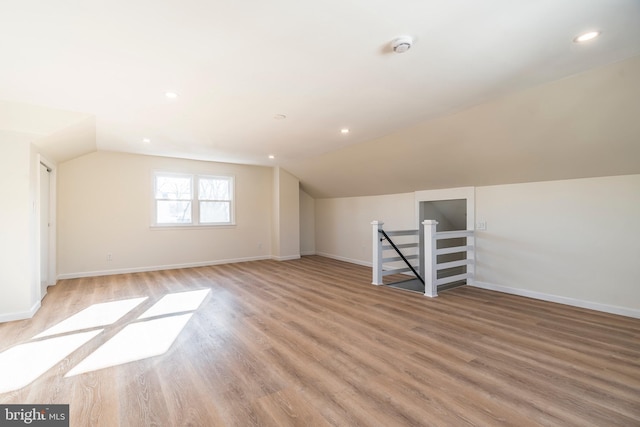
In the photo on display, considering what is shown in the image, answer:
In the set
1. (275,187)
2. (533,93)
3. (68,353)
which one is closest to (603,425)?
(533,93)

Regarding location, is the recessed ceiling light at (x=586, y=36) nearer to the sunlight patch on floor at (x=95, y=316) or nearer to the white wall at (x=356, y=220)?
the white wall at (x=356, y=220)

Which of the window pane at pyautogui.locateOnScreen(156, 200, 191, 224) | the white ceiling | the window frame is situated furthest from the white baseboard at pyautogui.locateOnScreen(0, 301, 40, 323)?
the window pane at pyautogui.locateOnScreen(156, 200, 191, 224)

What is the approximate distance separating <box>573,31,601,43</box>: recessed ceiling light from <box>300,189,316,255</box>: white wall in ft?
22.3

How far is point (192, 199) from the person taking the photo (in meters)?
6.68

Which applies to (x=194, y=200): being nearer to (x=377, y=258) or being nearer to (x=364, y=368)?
(x=377, y=258)

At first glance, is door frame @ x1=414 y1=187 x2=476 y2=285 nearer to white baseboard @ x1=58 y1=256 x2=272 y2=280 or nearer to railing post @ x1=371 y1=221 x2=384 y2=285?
railing post @ x1=371 y1=221 x2=384 y2=285

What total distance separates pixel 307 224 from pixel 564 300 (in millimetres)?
6036

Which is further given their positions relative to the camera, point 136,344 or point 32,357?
point 136,344

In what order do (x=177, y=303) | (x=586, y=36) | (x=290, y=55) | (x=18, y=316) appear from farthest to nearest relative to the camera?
(x=177, y=303) → (x=18, y=316) → (x=290, y=55) → (x=586, y=36)

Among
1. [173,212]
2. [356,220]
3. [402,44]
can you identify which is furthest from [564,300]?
[173,212]

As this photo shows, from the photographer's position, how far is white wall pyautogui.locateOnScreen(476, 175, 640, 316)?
341 cm

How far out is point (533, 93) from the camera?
9.93ft

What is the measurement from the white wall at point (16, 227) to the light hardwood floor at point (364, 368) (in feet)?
0.87

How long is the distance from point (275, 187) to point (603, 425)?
22.7ft
